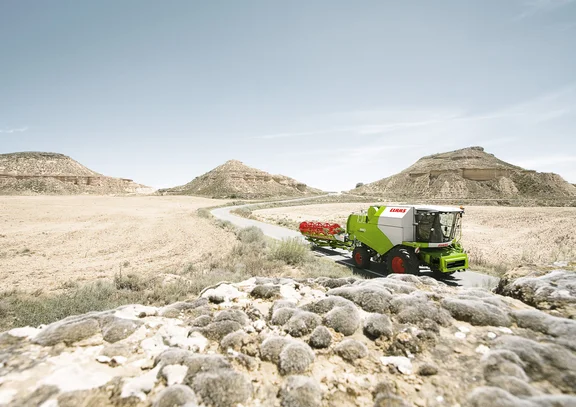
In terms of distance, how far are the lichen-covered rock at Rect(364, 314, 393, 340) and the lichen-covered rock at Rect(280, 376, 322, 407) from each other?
4.58ft

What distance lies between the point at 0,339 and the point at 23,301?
216 inches

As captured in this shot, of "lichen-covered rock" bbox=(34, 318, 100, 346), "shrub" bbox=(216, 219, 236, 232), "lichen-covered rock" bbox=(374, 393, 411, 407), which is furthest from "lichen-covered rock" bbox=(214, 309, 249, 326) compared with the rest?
"shrub" bbox=(216, 219, 236, 232)

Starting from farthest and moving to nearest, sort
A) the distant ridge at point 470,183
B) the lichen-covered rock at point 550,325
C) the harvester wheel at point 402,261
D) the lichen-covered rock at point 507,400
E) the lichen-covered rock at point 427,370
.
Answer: the distant ridge at point 470,183 < the harvester wheel at point 402,261 < the lichen-covered rock at point 550,325 < the lichen-covered rock at point 427,370 < the lichen-covered rock at point 507,400

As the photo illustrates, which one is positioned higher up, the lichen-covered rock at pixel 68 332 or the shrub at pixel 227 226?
the lichen-covered rock at pixel 68 332

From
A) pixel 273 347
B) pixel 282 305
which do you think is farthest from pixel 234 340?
pixel 282 305

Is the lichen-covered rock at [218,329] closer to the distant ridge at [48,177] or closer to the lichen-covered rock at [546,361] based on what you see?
the lichen-covered rock at [546,361]

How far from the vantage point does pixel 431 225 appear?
1003cm

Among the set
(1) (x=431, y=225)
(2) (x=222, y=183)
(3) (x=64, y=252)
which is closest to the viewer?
(1) (x=431, y=225)

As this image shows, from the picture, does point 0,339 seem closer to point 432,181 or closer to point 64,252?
point 64,252

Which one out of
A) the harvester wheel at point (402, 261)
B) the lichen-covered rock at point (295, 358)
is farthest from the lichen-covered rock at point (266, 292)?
the harvester wheel at point (402, 261)

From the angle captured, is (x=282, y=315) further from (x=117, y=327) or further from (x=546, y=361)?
(x=546, y=361)

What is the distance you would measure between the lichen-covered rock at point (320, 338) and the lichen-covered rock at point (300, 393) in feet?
2.49

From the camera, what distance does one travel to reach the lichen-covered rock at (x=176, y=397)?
8.72 ft

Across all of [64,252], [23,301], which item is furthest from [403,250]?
[64,252]
